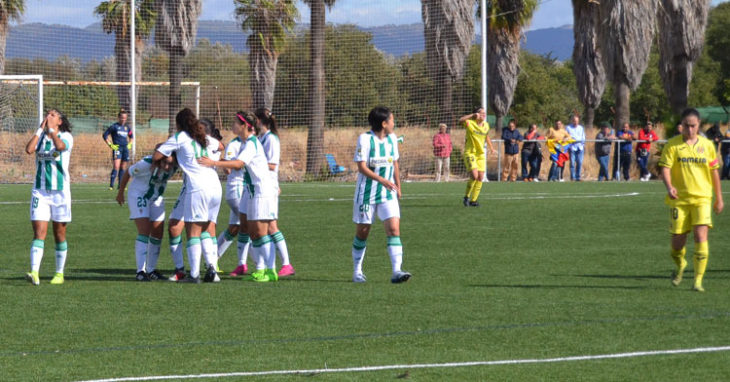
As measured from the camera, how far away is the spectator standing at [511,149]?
33.9 meters

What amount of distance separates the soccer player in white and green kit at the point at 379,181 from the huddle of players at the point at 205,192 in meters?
1.05

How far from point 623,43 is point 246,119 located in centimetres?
3226

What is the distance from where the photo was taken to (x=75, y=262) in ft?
44.9

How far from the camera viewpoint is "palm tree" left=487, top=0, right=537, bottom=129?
149 ft

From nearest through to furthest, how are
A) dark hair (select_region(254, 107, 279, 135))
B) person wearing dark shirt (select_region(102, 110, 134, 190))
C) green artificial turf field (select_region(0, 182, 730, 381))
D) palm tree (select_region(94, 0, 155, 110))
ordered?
green artificial turf field (select_region(0, 182, 730, 381)), dark hair (select_region(254, 107, 279, 135)), person wearing dark shirt (select_region(102, 110, 134, 190)), palm tree (select_region(94, 0, 155, 110))

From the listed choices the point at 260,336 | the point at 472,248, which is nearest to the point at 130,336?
the point at 260,336

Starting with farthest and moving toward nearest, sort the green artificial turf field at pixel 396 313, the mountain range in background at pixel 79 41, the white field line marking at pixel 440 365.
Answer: the mountain range in background at pixel 79 41 → the green artificial turf field at pixel 396 313 → the white field line marking at pixel 440 365

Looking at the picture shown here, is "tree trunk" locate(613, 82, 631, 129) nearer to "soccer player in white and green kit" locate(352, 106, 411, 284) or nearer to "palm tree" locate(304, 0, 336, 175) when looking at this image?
"palm tree" locate(304, 0, 336, 175)

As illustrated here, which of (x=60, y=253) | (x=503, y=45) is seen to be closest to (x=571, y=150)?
(x=503, y=45)

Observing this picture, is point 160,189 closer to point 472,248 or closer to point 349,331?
point 349,331

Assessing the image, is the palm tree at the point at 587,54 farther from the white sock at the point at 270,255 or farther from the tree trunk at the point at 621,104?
the white sock at the point at 270,255

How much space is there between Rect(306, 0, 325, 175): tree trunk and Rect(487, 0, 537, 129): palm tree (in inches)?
419

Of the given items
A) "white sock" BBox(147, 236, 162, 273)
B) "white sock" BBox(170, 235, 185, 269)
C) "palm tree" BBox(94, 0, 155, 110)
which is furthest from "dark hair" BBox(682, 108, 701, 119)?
"palm tree" BBox(94, 0, 155, 110)

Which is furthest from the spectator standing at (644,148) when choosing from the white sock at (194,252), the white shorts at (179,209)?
the white sock at (194,252)
